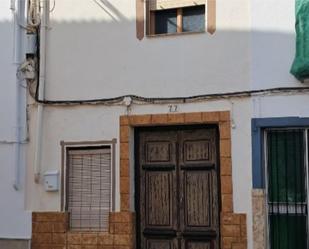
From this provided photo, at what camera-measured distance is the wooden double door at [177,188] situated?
321 inches

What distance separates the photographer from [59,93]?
28.8 feet

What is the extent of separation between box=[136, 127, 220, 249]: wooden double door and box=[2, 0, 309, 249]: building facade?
1cm

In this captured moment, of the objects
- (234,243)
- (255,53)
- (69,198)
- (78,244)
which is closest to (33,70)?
(69,198)

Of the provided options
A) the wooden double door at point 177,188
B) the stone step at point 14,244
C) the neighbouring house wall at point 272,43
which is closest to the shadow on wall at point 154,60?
the neighbouring house wall at point 272,43

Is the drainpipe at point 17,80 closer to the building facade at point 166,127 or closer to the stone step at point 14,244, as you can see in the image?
the building facade at point 166,127

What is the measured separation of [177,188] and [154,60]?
175 centimetres

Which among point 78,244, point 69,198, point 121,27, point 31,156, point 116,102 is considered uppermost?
point 121,27

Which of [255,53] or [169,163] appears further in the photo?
[169,163]

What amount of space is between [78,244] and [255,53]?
349 centimetres

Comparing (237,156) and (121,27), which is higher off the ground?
(121,27)

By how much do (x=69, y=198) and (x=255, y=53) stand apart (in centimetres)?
325

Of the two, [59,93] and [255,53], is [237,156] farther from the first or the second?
[59,93]

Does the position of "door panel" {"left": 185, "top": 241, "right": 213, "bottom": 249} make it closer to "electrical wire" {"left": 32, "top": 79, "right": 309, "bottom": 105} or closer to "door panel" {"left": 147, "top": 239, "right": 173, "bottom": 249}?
"door panel" {"left": 147, "top": 239, "right": 173, "bottom": 249}

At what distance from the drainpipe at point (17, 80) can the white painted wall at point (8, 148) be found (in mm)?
40
